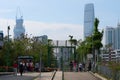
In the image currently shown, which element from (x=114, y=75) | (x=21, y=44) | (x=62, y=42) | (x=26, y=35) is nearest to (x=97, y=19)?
(x=62, y=42)

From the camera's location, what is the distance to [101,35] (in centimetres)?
6519

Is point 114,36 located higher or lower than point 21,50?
higher

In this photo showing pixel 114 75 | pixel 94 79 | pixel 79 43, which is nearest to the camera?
pixel 114 75

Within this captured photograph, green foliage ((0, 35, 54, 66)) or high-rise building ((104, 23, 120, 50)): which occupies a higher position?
high-rise building ((104, 23, 120, 50))

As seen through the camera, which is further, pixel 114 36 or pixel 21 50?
pixel 114 36

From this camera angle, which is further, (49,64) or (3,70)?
(49,64)

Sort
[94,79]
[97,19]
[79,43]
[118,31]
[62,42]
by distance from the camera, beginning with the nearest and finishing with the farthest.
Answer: [94,79] < [97,19] < [62,42] < [79,43] < [118,31]

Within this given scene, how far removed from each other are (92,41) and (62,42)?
5746 millimetres

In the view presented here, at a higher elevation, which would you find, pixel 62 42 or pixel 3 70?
pixel 62 42

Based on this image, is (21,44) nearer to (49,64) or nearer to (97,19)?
(49,64)

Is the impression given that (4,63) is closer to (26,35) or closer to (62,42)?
(62,42)

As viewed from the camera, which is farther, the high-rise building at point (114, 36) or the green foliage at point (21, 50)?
the high-rise building at point (114, 36)

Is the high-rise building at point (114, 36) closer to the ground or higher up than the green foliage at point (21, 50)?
higher up

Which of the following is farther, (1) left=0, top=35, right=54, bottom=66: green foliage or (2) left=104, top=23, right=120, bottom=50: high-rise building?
(2) left=104, top=23, right=120, bottom=50: high-rise building
